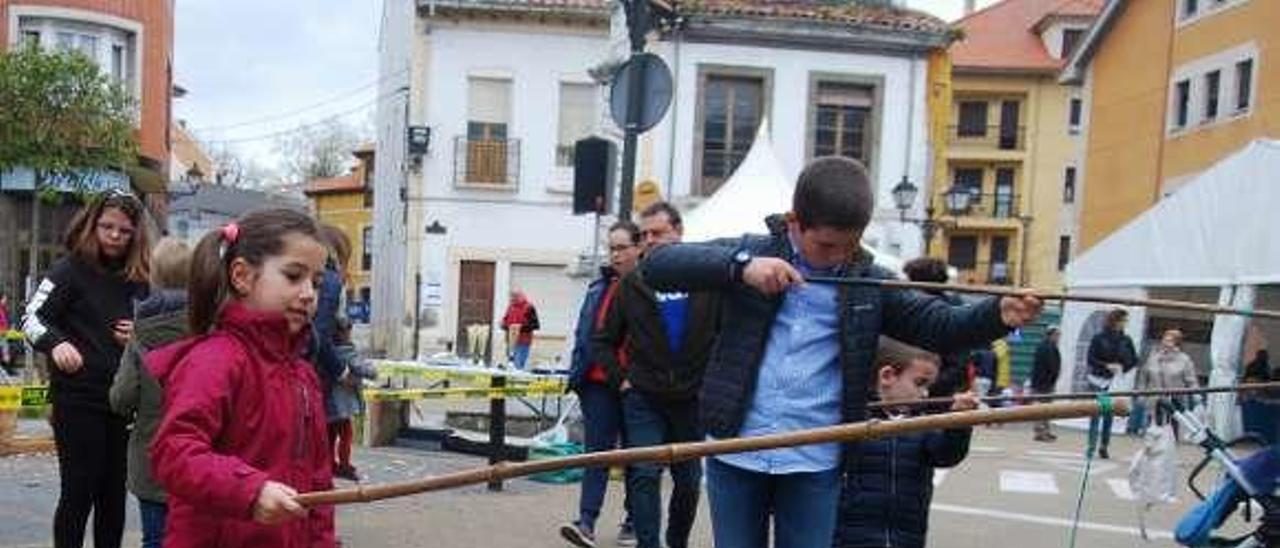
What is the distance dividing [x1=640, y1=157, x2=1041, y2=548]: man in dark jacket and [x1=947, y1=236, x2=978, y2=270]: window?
58.7m

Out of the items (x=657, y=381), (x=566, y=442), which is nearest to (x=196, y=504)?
(x=657, y=381)

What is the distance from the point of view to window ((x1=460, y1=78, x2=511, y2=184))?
95.2 ft

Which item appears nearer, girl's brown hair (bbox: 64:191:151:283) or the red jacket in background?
the red jacket in background

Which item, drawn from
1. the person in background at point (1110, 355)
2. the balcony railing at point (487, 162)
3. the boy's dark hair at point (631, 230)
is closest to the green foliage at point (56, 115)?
the balcony railing at point (487, 162)

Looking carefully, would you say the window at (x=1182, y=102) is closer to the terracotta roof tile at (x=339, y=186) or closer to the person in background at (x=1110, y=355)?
the person in background at (x=1110, y=355)

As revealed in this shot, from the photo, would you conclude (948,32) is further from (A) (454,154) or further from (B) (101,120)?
(B) (101,120)

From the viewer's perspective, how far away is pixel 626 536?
7.09 metres

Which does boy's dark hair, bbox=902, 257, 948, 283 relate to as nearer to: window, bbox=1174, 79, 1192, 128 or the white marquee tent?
the white marquee tent

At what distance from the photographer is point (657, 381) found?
609 centimetres

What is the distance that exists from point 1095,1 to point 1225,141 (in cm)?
3214

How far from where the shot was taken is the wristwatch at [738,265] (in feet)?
11.6

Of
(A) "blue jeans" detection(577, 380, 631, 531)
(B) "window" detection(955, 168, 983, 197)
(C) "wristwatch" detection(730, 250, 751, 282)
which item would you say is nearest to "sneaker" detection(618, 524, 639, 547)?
(A) "blue jeans" detection(577, 380, 631, 531)

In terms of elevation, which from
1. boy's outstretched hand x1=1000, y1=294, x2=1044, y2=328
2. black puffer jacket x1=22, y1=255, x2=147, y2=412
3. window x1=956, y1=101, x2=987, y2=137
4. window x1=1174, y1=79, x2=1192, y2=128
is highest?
window x1=956, y1=101, x2=987, y2=137

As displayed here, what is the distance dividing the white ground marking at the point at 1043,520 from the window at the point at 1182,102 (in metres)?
22.0
